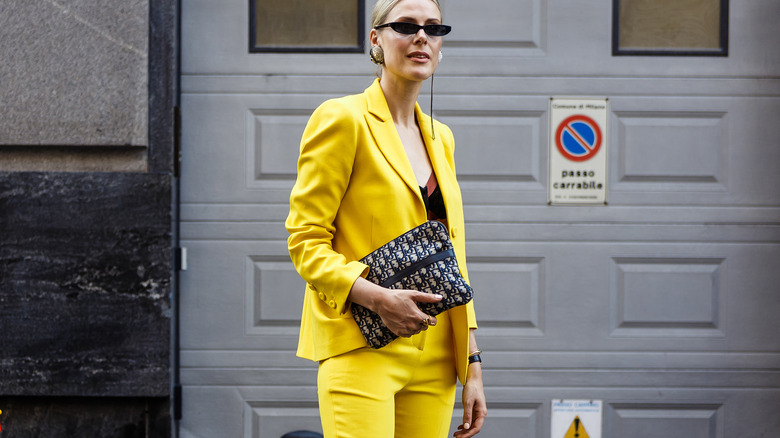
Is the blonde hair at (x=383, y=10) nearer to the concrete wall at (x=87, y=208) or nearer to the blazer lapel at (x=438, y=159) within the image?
the blazer lapel at (x=438, y=159)

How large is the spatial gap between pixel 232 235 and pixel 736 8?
2692 millimetres

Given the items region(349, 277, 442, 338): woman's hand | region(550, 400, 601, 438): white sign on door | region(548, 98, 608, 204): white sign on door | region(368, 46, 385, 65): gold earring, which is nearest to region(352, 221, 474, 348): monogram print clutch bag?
region(349, 277, 442, 338): woman's hand

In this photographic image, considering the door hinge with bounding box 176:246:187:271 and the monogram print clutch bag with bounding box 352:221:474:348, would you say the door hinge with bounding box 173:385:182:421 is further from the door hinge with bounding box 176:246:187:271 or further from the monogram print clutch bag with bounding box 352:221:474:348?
the monogram print clutch bag with bounding box 352:221:474:348

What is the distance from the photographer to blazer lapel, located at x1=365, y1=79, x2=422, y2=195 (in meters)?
1.83

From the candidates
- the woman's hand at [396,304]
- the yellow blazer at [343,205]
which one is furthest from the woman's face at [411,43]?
the woman's hand at [396,304]

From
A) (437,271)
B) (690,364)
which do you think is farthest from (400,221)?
(690,364)

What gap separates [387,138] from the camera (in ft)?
6.11

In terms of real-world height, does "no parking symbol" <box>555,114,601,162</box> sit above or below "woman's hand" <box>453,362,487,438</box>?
above

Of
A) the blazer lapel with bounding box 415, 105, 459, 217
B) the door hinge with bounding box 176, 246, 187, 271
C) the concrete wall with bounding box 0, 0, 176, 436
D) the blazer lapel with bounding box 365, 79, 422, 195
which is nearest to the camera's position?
the blazer lapel with bounding box 365, 79, 422, 195

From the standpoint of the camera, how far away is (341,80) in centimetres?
362

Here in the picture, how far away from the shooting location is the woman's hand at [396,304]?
A: 5.52ft

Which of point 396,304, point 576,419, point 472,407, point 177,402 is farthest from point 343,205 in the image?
point 576,419

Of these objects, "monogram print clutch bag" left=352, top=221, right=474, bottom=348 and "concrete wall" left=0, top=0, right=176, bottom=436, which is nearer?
"monogram print clutch bag" left=352, top=221, right=474, bottom=348

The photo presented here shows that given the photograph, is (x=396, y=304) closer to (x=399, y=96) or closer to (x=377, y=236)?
(x=377, y=236)
